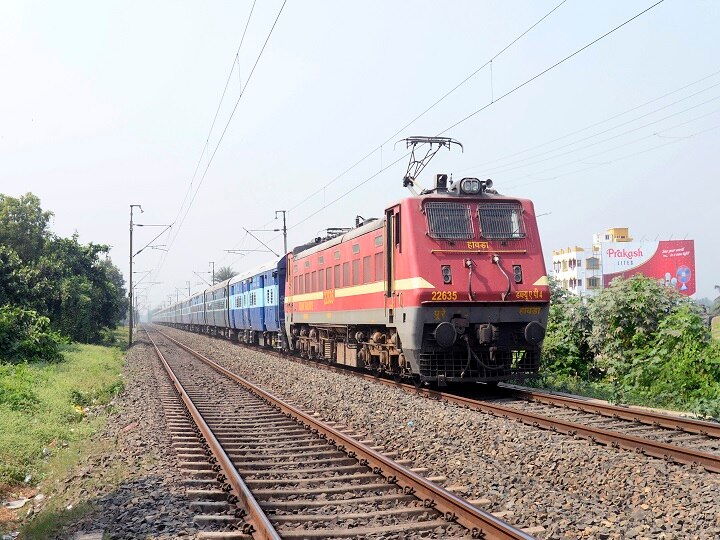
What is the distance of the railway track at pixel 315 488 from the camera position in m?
5.43

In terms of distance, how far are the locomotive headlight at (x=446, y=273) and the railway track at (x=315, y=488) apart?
137 inches

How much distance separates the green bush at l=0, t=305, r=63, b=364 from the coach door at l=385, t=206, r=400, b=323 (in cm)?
1262

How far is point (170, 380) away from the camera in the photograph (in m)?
18.1

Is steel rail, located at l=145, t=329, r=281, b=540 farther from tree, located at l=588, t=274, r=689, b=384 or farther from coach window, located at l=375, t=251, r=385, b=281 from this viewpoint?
tree, located at l=588, t=274, r=689, b=384

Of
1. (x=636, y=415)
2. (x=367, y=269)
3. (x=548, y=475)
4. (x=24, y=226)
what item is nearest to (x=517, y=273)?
(x=367, y=269)

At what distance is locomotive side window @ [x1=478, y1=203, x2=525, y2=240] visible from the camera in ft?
42.5

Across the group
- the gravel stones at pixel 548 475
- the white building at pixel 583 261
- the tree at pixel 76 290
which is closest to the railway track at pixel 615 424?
the gravel stones at pixel 548 475

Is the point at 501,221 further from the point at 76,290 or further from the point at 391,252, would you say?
the point at 76,290

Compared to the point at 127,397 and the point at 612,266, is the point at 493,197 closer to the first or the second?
the point at 127,397

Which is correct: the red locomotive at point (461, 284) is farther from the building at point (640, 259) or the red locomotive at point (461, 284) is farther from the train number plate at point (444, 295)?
the building at point (640, 259)

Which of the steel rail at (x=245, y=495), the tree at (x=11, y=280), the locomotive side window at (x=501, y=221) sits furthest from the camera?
the tree at (x=11, y=280)

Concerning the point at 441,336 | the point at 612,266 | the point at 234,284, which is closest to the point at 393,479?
the point at 441,336

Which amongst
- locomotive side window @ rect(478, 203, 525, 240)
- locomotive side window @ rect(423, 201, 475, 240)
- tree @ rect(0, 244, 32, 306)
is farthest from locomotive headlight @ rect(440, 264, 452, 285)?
tree @ rect(0, 244, 32, 306)

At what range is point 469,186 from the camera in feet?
43.5
